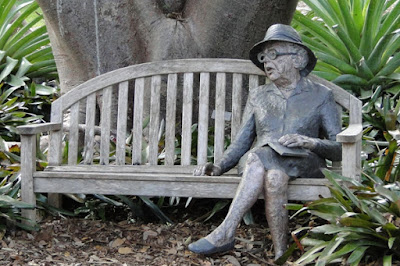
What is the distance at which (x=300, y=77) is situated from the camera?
506 cm

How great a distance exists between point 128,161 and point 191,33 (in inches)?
44.7

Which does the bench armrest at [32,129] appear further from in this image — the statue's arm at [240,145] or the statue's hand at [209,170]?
the statue's arm at [240,145]

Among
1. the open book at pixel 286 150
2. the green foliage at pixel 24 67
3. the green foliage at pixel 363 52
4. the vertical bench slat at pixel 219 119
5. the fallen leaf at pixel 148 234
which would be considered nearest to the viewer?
→ the open book at pixel 286 150

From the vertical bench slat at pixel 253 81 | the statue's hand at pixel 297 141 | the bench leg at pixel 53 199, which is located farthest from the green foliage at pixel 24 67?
the statue's hand at pixel 297 141

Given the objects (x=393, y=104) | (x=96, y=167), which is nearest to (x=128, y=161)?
(x=96, y=167)

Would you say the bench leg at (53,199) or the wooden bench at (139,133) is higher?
the wooden bench at (139,133)

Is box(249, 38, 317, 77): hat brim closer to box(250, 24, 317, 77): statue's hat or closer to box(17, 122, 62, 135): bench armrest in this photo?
box(250, 24, 317, 77): statue's hat

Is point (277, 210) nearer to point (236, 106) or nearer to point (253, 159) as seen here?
point (253, 159)

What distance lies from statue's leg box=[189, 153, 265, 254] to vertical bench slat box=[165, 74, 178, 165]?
3.15ft

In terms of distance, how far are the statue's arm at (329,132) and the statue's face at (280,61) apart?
0.99 feet

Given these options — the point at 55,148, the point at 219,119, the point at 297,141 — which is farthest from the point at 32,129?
the point at 297,141

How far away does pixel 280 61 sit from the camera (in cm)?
496

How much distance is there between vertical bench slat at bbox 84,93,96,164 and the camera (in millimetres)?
5559

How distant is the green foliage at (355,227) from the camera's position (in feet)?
13.6
